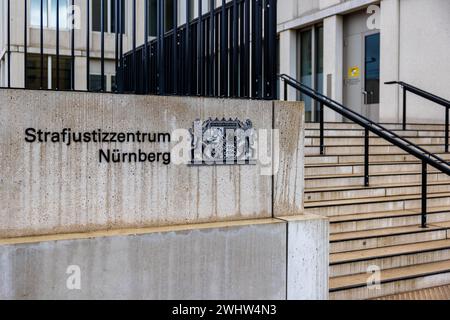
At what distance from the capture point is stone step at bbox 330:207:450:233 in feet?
19.7

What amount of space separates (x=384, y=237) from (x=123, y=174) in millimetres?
3447

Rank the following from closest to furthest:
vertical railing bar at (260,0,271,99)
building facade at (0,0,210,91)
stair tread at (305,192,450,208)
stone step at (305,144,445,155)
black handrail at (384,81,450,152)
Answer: vertical railing bar at (260,0,271,99), building facade at (0,0,210,91), stair tread at (305,192,450,208), stone step at (305,144,445,155), black handrail at (384,81,450,152)

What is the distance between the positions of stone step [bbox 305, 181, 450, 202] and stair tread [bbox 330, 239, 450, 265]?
1088 millimetres

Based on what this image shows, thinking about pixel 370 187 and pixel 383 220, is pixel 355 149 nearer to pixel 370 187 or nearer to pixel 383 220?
pixel 370 187

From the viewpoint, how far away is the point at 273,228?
4.11 metres

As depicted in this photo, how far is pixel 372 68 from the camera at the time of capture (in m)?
12.3

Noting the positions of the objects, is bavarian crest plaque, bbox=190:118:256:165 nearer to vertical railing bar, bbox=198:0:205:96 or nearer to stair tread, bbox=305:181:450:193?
vertical railing bar, bbox=198:0:205:96

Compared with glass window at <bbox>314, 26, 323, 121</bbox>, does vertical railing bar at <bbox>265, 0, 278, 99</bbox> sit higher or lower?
lower

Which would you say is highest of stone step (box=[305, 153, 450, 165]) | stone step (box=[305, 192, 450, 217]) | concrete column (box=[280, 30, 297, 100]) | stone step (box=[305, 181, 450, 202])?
concrete column (box=[280, 30, 297, 100])

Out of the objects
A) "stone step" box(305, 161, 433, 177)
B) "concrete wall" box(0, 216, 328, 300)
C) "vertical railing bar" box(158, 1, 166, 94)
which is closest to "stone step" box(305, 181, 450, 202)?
"stone step" box(305, 161, 433, 177)

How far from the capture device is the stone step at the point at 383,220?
601 centimetres

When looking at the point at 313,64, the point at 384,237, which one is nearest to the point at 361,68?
the point at 313,64

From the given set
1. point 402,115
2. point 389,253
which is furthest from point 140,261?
point 402,115
